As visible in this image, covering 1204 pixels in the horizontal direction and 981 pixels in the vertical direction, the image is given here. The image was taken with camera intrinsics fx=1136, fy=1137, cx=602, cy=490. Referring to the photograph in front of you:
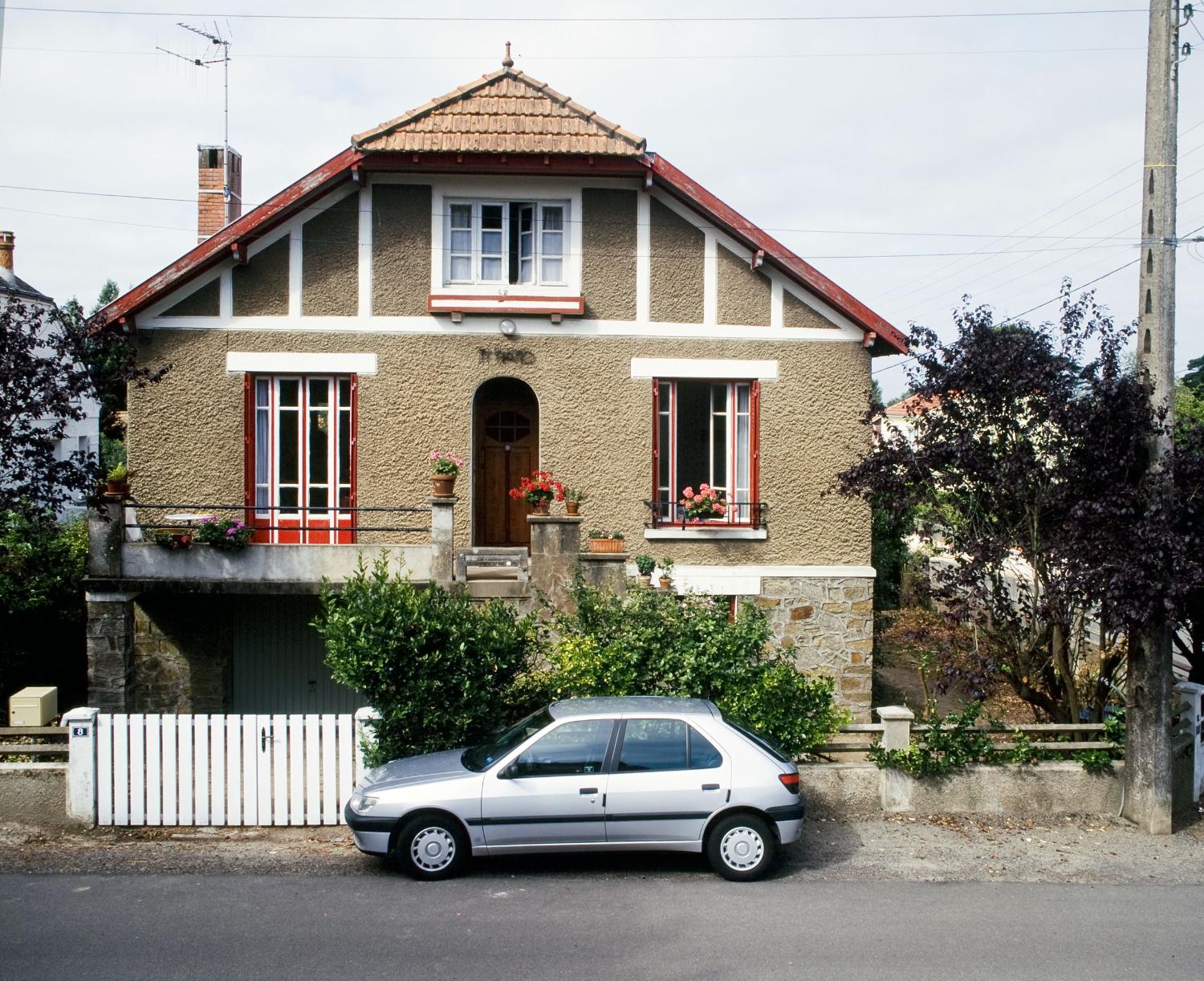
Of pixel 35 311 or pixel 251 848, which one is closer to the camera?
pixel 251 848

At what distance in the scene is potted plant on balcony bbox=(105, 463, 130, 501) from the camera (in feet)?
43.3

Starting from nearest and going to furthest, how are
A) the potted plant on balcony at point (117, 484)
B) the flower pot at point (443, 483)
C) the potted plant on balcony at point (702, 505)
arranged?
the potted plant on balcony at point (117, 484)
the flower pot at point (443, 483)
the potted plant on balcony at point (702, 505)

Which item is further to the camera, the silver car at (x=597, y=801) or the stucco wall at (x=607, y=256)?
the stucco wall at (x=607, y=256)

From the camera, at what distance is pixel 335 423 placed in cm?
1505

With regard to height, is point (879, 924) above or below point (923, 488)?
below

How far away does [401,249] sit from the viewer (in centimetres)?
1488

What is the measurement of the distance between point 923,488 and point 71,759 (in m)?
8.32

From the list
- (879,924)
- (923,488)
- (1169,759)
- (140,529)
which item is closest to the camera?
(879,924)

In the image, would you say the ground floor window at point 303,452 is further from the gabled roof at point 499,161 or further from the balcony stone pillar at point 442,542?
the balcony stone pillar at point 442,542

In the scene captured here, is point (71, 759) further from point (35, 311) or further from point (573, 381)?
point (573, 381)

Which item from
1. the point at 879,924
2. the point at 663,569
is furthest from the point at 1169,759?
the point at 663,569

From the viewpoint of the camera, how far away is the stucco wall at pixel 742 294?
15.0 meters

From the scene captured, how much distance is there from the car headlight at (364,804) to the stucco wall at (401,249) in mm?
7768

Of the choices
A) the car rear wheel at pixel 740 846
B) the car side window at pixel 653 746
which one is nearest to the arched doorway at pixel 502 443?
the car side window at pixel 653 746
